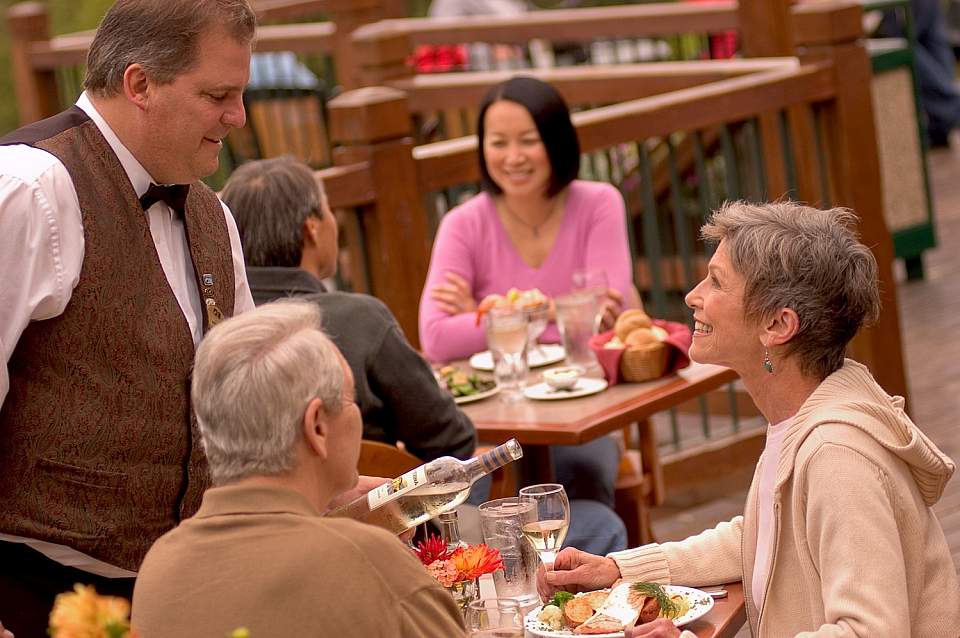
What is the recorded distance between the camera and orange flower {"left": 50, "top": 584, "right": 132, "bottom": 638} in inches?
49.3

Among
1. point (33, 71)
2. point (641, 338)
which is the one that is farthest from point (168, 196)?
point (33, 71)

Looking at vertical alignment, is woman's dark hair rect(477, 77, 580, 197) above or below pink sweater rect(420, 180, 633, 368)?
above

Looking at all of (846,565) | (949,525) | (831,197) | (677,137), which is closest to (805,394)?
(846,565)

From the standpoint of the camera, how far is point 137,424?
7.76 feet

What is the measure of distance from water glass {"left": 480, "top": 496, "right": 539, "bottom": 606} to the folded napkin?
145cm

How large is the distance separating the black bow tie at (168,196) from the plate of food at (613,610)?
907mm

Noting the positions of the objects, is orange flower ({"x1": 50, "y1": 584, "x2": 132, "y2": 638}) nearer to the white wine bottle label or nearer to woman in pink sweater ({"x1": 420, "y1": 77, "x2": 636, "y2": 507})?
the white wine bottle label

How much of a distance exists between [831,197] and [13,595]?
12.5ft

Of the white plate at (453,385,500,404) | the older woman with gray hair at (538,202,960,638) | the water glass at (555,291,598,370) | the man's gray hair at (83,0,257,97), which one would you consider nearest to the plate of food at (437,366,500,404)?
the white plate at (453,385,500,404)

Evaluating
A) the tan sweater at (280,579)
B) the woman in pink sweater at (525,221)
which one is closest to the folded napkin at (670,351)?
the woman in pink sweater at (525,221)

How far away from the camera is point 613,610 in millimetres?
2232

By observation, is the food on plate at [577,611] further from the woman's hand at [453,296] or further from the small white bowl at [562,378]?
the woman's hand at [453,296]

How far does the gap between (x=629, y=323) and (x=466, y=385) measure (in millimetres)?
463

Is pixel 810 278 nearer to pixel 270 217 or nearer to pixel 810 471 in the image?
pixel 810 471
